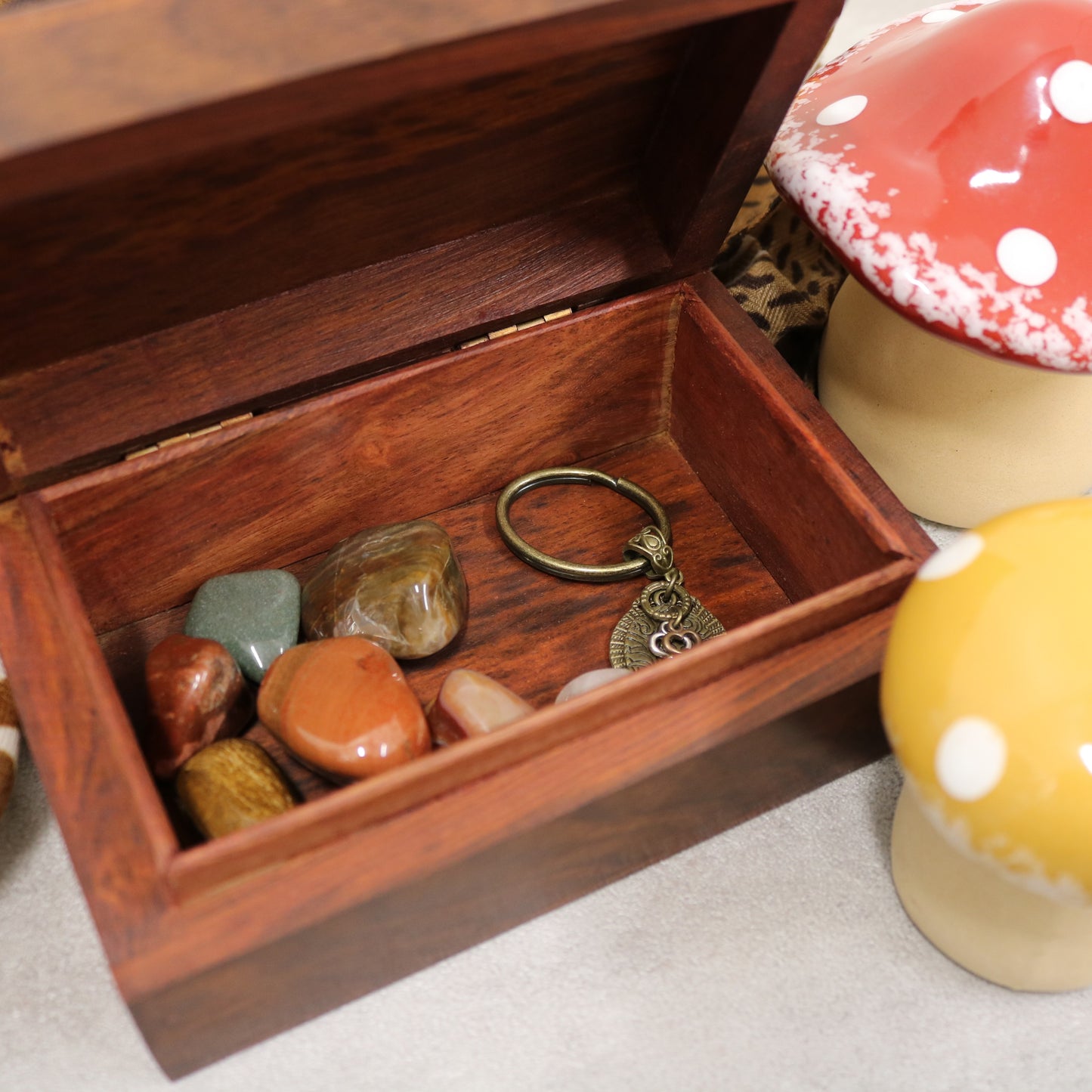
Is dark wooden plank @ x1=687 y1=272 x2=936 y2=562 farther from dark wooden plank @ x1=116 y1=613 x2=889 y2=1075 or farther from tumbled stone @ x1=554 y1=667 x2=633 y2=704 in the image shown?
tumbled stone @ x1=554 y1=667 x2=633 y2=704

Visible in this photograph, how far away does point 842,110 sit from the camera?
725 millimetres

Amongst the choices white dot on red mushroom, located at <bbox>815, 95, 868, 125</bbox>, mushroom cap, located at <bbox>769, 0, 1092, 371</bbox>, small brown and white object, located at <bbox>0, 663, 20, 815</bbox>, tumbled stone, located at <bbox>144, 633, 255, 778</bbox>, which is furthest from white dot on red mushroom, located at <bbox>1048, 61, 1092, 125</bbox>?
small brown and white object, located at <bbox>0, 663, 20, 815</bbox>

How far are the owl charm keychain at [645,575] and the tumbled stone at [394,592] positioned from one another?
0.23ft

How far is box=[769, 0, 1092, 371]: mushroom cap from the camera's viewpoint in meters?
0.66

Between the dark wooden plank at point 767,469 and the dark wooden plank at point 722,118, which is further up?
the dark wooden plank at point 722,118

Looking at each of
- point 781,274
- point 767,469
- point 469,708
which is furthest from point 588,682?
point 781,274

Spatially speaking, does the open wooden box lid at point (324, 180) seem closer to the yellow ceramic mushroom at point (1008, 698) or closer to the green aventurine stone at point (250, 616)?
the green aventurine stone at point (250, 616)

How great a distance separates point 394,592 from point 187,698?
14 centimetres

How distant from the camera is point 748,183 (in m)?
0.72

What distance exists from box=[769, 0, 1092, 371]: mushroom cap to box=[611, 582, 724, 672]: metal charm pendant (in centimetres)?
23

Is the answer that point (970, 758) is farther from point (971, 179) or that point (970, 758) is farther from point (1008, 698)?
point (971, 179)

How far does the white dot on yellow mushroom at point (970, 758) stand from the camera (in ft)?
1.60

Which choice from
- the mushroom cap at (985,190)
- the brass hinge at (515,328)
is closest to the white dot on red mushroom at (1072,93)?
the mushroom cap at (985,190)

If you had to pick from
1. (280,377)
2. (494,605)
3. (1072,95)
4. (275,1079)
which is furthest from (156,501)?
(1072,95)
